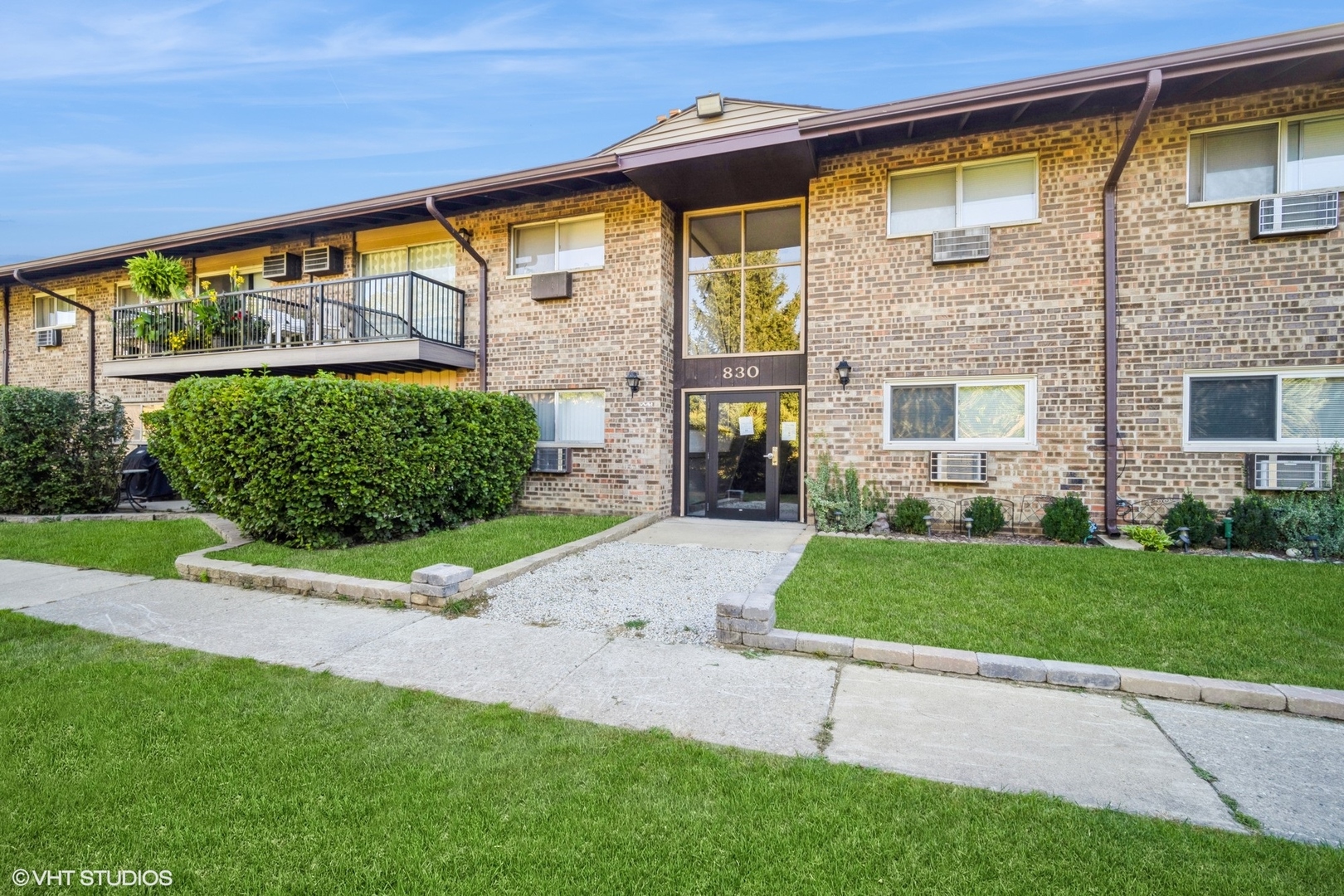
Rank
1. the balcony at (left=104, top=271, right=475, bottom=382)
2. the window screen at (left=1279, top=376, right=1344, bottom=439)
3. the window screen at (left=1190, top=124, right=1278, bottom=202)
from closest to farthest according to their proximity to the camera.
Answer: the window screen at (left=1279, top=376, right=1344, bottom=439) < the window screen at (left=1190, top=124, right=1278, bottom=202) < the balcony at (left=104, top=271, right=475, bottom=382)

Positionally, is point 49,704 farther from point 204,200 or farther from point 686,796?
point 204,200

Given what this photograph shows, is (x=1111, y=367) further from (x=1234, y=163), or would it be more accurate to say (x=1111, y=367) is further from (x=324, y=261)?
(x=324, y=261)

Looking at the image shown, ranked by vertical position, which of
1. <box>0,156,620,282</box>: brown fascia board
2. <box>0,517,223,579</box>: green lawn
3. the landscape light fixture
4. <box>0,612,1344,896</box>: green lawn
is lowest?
<box>0,612,1344,896</box>: green lawn

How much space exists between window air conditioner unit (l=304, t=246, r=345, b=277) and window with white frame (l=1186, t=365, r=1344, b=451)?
565 inches

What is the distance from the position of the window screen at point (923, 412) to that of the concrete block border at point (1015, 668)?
17.0 feet

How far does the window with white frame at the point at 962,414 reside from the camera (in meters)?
8.23

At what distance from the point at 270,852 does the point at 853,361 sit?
8462 mm

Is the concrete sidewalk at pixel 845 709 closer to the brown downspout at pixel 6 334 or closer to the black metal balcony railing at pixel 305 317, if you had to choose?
the black metal balcony railing at pixel 305 317

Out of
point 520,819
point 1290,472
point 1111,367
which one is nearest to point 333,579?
point 520,819

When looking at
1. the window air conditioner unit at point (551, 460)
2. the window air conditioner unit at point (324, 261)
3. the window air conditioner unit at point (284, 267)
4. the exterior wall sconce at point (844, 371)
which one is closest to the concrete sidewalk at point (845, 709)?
the window air conditioner unit at point (551, 460)

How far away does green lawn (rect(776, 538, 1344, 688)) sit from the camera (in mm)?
3896

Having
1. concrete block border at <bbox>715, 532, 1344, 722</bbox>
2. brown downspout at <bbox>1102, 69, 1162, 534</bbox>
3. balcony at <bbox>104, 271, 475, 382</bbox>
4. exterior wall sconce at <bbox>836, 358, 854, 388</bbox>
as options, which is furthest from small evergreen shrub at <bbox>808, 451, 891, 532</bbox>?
balcony at <bbox>104, 271, 475, 382</bbox>

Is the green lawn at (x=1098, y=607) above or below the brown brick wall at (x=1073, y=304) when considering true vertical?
below

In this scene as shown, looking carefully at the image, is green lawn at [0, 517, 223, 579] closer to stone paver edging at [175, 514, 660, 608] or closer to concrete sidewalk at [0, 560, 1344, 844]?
stone paver edging at [175, 514, 660, 608]
